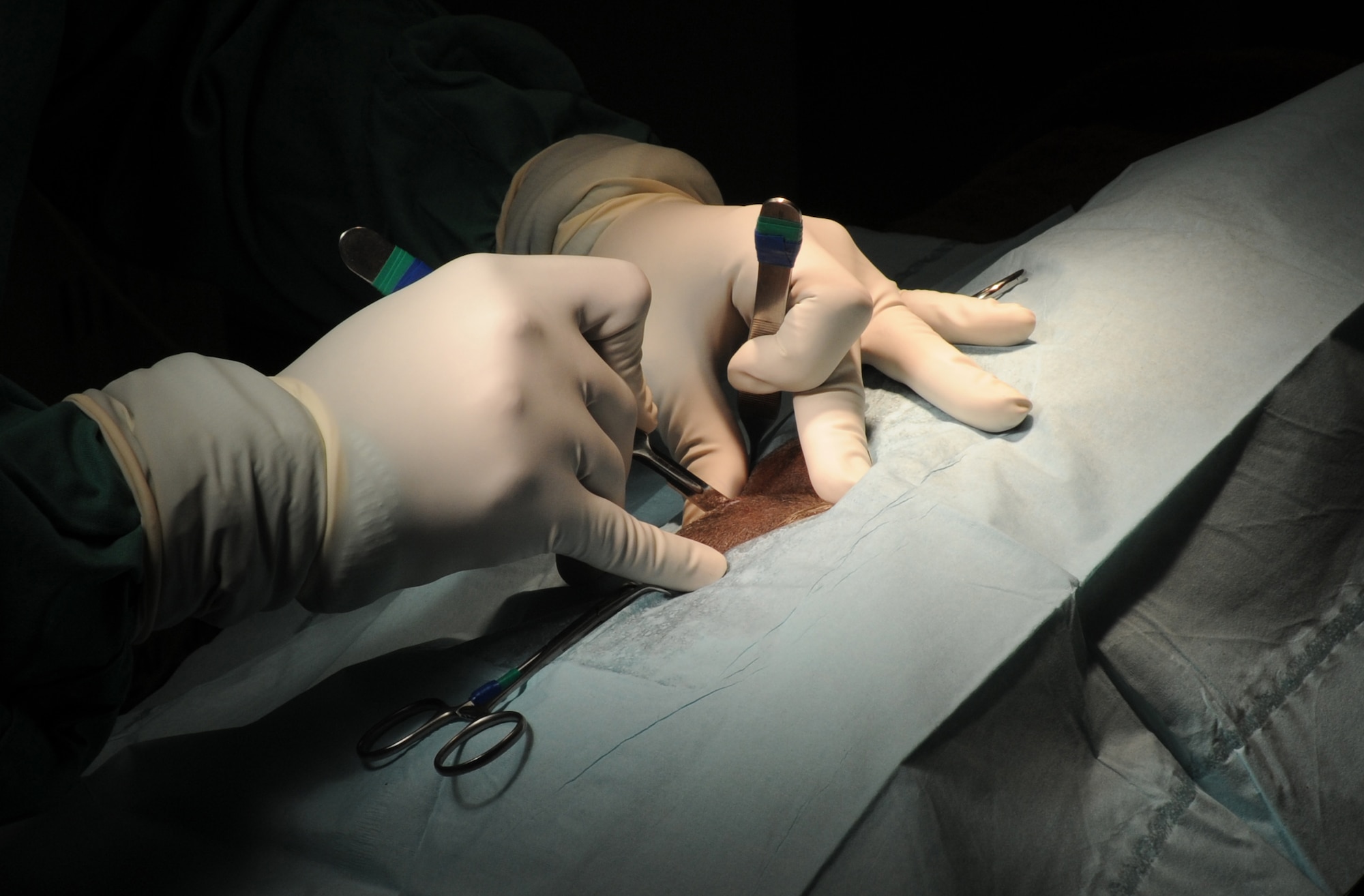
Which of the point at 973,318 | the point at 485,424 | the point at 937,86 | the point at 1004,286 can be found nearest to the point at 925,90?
the point at 937,86

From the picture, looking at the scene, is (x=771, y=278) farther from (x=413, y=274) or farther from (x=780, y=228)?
(x=413, y=274)

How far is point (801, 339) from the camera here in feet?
4.00

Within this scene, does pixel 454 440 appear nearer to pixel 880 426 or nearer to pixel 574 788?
pixel 574 788

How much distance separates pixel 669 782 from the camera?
869mm

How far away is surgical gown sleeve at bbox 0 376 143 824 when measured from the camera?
0.76 meters

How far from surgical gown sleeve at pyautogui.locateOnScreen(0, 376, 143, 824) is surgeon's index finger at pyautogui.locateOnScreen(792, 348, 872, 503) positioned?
2.44 feet

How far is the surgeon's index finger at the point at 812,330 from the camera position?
121 centimetres

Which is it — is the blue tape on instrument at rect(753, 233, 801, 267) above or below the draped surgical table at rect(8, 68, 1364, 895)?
above

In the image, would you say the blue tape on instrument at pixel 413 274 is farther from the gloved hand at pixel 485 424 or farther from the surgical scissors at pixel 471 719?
the surgical scissors at pixel 471 719

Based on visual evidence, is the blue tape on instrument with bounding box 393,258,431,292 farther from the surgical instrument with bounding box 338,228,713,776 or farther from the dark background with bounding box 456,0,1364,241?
the dark background with bounding box 456,0,1364,241

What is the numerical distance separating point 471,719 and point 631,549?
0.81 feet

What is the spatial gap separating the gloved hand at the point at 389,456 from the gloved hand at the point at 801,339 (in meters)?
0.24

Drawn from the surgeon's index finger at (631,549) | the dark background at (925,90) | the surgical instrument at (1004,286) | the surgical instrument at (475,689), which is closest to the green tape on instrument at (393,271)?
the surgical instrument at (475,689)

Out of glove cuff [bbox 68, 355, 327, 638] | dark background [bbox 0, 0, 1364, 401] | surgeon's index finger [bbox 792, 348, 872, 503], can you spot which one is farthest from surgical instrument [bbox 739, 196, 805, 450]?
dark background [bbox 0, 0, 1364, 401]
